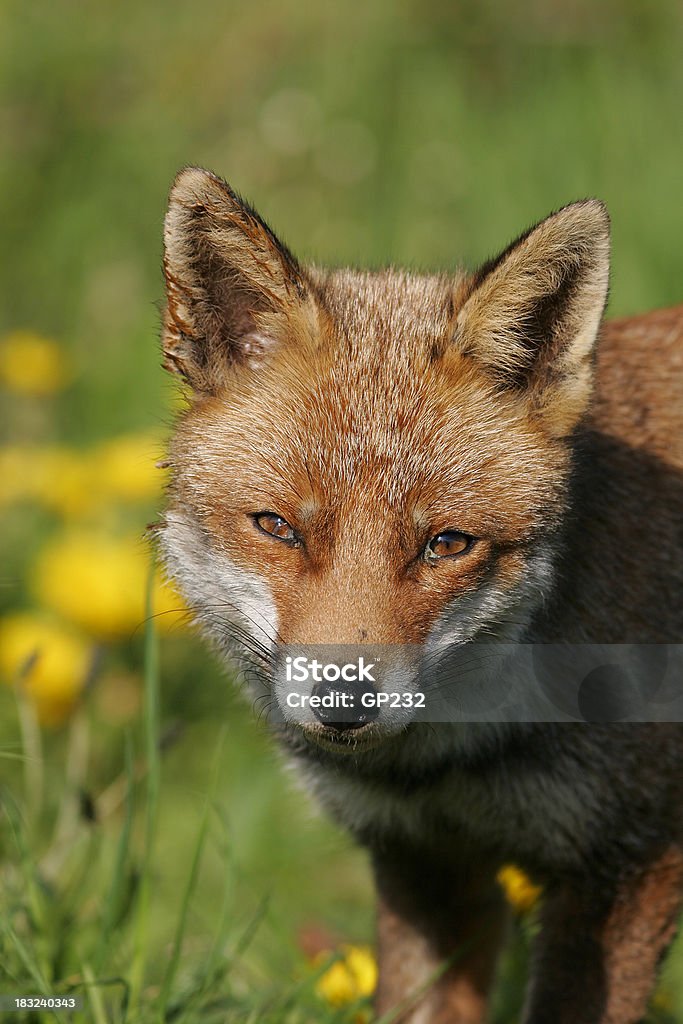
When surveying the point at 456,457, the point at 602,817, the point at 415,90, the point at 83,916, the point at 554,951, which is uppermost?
the point at 415,90

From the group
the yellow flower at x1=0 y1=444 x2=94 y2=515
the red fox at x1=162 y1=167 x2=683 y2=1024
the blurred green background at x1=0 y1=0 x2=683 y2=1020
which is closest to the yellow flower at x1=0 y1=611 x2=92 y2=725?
the blurred green background at x1=0 y1=0 x2=683 y2=1020

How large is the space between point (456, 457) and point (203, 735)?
3509 millimetres

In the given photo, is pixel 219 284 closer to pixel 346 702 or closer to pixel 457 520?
pixel 457 520

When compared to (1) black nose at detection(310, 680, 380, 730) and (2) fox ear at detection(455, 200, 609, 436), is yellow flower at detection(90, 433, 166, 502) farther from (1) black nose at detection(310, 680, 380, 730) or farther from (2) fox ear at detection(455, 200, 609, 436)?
(1) black nose at detection(310, 680, 380, 730)

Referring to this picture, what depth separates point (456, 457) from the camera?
2951 mm

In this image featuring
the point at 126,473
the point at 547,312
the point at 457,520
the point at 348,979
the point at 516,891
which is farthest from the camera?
the point at 126,473

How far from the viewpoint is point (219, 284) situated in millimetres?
3146

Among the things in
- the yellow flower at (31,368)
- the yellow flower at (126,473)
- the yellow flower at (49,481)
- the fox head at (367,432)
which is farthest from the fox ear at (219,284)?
the yellow flower at (31,368)

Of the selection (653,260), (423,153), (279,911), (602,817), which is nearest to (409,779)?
(602,817)

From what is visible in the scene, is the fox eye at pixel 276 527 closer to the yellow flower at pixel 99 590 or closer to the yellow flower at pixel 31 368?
the yellow flower at pixel 99 590

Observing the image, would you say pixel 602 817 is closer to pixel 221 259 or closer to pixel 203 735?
pixel 221 259

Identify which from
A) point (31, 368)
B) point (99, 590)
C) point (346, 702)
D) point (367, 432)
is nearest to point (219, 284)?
point (367, 432)

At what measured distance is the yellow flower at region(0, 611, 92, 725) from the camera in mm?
5180

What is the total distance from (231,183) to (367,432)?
5.92 meters
